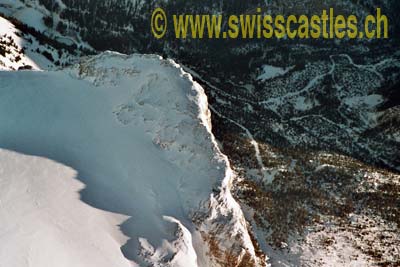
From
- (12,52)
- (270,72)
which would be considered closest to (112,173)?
(12,52)

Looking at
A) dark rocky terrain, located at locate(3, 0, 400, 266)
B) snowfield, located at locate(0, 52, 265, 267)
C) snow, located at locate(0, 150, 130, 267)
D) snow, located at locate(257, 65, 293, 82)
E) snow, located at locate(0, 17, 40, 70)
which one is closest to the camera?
snow, located at locate(0, 150, 130, 267)

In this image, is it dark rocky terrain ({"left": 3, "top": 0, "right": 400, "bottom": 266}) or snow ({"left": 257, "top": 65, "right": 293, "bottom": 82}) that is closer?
dark rocky terrain ({"left": 3, "top": 0, "right": 400, "bottom": 266})

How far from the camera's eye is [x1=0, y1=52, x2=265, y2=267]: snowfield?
50.8ft

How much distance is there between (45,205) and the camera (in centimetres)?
1612

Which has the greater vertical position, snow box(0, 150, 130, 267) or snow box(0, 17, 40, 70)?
snow box(0, 17, 40, 70)

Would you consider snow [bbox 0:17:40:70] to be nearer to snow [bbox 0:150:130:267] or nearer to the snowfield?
the snowfield

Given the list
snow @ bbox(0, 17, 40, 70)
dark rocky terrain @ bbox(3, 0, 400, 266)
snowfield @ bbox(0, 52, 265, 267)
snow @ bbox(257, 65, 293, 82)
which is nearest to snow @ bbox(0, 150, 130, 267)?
snowfield @ bbox(0, 52, 265, 267)

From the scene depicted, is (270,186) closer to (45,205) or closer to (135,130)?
(135,130)

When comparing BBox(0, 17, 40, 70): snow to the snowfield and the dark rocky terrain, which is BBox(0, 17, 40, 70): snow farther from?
the dark rocky terrain

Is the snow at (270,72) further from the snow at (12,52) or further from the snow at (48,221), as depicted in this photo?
the snow at (48,221)

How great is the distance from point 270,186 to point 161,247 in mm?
20577

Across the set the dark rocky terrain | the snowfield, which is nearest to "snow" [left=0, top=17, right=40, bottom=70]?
the snowfield

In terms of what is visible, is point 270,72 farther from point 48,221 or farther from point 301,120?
point 48,221

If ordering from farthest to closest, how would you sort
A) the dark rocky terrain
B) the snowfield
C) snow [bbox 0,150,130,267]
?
the dark rocky terrain, the snowfield, snow [bbox 0,150,130,267]
